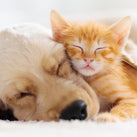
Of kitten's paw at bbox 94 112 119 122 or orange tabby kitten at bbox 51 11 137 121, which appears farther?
orange tabby kitten at bbox 51 11 137 121

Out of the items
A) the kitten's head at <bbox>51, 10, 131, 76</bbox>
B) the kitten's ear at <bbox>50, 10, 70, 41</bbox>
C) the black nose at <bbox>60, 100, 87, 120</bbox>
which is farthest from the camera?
the kitten's ear at <bbox>50, 10, 70, 41</bbox>

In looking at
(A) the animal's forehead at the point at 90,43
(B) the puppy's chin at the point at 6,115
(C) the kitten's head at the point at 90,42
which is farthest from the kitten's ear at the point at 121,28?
(B) the puppy's chin at the point at 6,115

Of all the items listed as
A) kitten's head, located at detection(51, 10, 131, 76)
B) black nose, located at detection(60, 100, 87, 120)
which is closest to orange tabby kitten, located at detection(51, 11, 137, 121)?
kitten's head, located at detection(51, 10, 131, 76)

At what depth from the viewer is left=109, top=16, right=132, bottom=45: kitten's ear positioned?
1778 mm

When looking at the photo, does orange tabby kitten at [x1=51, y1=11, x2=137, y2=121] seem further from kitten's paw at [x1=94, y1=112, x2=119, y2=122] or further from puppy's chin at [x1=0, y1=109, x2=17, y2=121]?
puppy's chin at [x1=0, y1=109, x2=17, y2=121]

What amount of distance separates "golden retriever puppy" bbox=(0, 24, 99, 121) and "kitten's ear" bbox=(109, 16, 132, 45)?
14.6 inches

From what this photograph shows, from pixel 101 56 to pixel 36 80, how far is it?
438 millimetres

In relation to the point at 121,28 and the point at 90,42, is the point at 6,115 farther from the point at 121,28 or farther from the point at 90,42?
the point at 121,28

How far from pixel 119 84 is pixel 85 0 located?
111 inches

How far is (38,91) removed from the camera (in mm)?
1573

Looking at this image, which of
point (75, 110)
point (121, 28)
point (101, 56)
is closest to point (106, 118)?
point (75, 110)

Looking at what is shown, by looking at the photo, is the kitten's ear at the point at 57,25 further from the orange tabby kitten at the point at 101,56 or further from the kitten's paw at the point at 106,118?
the kitten's paw at the point at 106,118

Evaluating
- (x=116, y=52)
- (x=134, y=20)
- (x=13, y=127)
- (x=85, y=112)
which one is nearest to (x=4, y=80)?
(x=13, y=127)

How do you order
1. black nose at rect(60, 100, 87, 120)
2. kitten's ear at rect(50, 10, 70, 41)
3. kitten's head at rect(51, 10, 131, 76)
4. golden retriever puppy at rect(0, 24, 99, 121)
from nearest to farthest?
black nose at rect(60, 100, 87, 120) < golden retriever puppy at rect(0, 24, 99, 121) < kitten's head at rect(51, 10, 131, 76) < kitten's ear at rect(50, 10, 70, 41)
